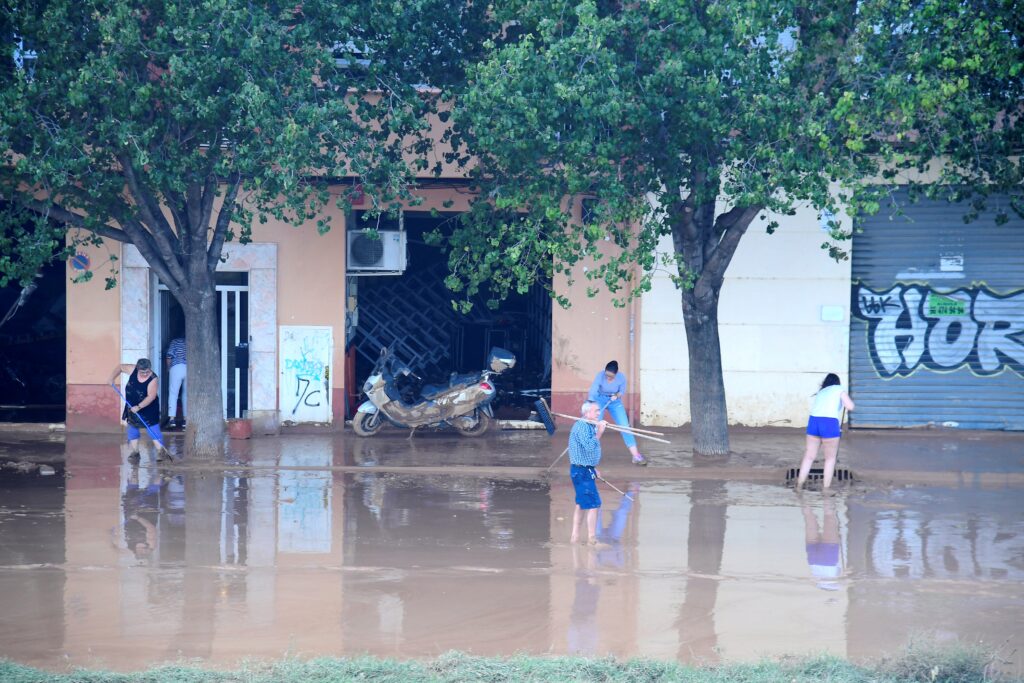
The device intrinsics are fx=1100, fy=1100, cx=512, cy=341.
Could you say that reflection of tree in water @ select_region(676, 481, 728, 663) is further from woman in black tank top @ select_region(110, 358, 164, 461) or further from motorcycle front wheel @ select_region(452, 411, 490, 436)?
woman in black tank top @ select_region(110, 358, 164, 461)

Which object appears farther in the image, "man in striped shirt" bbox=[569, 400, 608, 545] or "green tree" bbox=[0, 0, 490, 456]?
"green tree" bbox=[0, 0, 490, 456]

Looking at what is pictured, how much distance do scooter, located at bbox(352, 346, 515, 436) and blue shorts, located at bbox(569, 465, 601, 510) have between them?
6.24m

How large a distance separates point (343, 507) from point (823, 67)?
712cm

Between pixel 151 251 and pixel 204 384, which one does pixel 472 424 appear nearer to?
pixel 204 384

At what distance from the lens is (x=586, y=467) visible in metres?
9.89

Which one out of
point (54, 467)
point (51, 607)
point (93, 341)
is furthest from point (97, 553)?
point (93, 341)

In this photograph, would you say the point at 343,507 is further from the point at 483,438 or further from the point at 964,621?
the point at 964,621

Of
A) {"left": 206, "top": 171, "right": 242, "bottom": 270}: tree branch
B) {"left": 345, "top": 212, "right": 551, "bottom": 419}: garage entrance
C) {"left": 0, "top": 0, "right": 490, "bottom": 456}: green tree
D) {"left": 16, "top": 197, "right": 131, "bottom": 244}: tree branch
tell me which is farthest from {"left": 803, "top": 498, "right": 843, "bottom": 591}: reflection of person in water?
{"left": 16, "top": 197, "right": 131, "bottom": 244}: tree branch

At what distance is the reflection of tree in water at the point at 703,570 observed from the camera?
742cm

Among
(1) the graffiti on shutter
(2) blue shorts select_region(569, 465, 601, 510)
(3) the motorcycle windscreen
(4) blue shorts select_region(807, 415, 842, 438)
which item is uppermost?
(1) the graffiti on shutter

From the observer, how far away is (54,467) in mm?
14031

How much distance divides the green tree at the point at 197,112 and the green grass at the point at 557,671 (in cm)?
687

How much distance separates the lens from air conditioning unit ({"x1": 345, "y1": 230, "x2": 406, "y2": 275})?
57.0ft

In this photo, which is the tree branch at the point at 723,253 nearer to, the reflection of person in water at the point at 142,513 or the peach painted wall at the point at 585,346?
the peach painted wall at the point at 585,346
